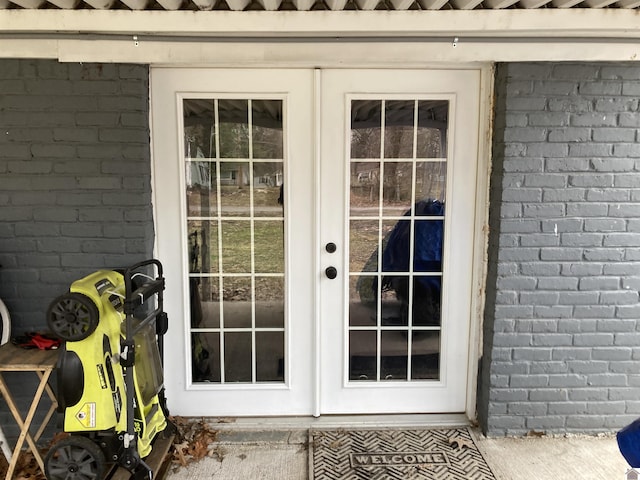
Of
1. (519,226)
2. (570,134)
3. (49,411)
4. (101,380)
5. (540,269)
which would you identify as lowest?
(49,411)

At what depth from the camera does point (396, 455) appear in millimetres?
2582

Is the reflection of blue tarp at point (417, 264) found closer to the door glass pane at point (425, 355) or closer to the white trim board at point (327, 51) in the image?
the door glass pane at point (425, 355)

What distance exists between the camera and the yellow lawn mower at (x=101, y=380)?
200 centimetres

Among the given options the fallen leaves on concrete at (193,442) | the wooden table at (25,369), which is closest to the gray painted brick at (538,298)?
the fallen leaves on concrete at (193,442)

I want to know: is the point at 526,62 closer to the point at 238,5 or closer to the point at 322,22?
the point at 322,22

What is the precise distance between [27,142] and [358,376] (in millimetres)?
2360

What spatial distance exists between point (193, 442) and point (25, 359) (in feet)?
3.33

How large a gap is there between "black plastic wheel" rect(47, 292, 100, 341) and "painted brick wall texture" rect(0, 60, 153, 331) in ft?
2.05

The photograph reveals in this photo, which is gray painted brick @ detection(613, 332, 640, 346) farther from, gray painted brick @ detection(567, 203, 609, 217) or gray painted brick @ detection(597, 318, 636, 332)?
gray painted brick @ detection(567, 203, 609, 217)

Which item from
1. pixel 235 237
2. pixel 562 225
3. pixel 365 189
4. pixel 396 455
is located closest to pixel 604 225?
pixel 562 225

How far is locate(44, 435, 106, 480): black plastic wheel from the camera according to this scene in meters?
2.16

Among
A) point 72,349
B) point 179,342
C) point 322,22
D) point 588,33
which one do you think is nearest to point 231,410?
point 179,342

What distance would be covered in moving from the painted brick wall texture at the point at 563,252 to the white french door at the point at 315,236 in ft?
0.76

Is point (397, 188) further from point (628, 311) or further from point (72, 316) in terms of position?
point (72, 316)
